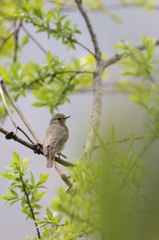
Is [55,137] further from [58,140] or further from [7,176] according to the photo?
[7,176]

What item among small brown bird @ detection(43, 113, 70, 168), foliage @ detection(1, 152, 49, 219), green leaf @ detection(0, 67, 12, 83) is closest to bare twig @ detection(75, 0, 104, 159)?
foliage @ detection(1, 152, 49, 219)

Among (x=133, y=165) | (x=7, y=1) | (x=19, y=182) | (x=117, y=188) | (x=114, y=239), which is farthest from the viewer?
(x=7, y=1)

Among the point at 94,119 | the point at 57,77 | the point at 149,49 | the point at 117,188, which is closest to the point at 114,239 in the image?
the point at 117,188

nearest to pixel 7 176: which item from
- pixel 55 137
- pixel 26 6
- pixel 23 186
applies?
pixel 23 186

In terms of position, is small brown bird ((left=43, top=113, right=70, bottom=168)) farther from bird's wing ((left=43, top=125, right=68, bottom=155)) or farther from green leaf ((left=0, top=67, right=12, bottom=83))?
green leaf ((left=0, top=67, right=12, bottom=83))

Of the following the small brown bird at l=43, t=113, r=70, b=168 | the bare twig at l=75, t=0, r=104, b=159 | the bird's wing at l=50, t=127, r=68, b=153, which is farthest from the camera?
the bird's wing at l=50, t=127, r=68, b=153

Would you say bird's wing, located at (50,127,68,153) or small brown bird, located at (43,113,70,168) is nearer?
small brown bird, located at (43,113,70,168)

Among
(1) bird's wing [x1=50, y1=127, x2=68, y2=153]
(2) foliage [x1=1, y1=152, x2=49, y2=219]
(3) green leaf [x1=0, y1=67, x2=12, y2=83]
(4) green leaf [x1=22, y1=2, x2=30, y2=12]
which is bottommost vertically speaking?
(2) foliage [x1=1, y1=152, x2=49, y2=219]

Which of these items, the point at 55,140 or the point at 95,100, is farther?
the point at 55,140

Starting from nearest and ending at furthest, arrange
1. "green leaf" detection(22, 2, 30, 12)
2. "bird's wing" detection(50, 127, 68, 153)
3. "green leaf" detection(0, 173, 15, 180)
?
"green leaf" detection(0, 173, 15, 180) < "green leaf" detection(22, 2, 30, 12) < "bird's wing" detection(50, 127, 68, 153)

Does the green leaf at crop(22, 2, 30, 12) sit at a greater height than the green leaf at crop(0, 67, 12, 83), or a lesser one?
greater

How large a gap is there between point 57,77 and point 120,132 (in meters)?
2.34

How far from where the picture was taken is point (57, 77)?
2.91 metres

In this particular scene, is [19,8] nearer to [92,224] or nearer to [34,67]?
[34,67]
